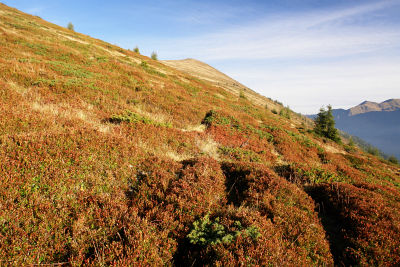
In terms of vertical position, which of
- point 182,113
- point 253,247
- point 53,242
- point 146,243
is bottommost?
point 53,242

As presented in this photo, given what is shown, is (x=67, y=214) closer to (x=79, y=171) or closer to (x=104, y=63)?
(x=79, y=171)

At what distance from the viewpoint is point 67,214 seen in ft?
12.4

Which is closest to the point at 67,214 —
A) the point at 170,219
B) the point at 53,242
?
the point at 53,242

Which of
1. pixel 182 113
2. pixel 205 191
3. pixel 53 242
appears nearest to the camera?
pixel 53 242

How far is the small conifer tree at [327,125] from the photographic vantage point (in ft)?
131

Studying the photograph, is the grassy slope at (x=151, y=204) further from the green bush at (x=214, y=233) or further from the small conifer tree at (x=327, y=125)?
the small conifer tree at (x=327, y=125)

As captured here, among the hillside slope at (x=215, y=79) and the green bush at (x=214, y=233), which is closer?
the green bush at (x=214, y=233)

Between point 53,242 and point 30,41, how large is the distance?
78.3ft

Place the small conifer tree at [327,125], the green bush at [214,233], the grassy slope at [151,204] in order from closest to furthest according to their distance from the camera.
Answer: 1. the grassy slope at [151,204]
2. the green bush at [214,233]
3. the small conifer tree at [327,125]

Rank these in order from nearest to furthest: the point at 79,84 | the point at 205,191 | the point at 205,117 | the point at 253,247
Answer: the point at 253,247
the point at 205,191
the point at 79,84
the point at 205,117

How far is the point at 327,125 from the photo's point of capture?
41156mm

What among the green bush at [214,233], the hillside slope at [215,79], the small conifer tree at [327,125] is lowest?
the green bush at [214,233]

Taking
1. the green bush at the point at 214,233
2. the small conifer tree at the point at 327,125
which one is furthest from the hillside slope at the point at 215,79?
the green bush at the point at 214,233

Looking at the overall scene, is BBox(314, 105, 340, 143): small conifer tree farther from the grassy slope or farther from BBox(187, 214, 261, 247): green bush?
BBox(187, 214, 261, 247): green bush
